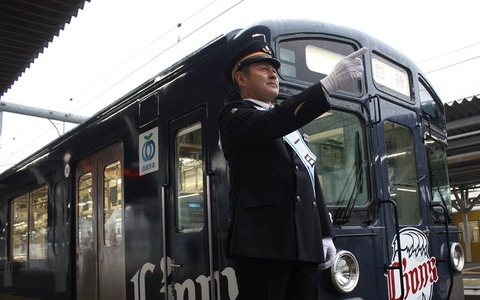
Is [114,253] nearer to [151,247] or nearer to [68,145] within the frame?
[151,247]

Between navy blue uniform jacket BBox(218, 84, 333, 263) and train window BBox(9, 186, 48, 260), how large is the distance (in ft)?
16.3

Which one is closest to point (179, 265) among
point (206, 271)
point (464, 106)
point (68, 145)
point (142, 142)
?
point (206, 271)

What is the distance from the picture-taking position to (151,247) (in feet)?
13.4

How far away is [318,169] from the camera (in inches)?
131

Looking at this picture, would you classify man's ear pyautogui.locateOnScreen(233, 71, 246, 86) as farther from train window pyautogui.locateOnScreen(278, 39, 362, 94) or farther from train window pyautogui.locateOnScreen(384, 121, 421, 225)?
train window pyautogui.locateOnScreen(384, 121, 421, 225)

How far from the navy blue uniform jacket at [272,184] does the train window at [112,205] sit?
2.68 m

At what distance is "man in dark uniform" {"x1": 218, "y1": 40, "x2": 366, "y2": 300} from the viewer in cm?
201

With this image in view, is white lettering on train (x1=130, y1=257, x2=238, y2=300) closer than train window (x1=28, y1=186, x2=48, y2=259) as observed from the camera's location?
Yes

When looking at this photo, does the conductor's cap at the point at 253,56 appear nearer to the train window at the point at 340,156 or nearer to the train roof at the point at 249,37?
the train roof at the point at 249,37

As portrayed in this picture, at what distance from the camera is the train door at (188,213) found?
345 cm

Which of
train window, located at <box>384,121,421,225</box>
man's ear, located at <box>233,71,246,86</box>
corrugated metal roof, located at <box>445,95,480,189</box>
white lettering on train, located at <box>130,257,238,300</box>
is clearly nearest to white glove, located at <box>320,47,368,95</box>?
man's ear, located at <box>233,71,246,86</box>

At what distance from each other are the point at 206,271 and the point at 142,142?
1.39 meters

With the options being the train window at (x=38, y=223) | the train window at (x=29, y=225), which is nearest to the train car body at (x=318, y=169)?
the train window at (x=38, y=223)

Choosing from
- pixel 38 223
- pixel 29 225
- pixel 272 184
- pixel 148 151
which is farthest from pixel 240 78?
pixel 29 225
